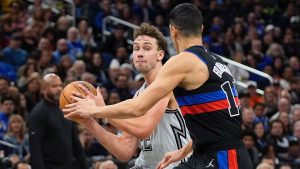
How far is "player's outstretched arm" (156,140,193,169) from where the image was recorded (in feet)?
24.8

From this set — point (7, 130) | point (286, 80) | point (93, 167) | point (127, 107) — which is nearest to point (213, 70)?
point (127, 107)

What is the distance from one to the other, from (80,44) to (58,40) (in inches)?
25.2

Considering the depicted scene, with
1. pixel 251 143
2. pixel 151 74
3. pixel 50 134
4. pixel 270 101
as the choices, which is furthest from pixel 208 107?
pixel 270 101

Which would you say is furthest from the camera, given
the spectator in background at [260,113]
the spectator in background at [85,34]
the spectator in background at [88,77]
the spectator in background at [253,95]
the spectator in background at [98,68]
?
the spectator in background at [85,34]

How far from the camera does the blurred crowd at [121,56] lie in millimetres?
14508

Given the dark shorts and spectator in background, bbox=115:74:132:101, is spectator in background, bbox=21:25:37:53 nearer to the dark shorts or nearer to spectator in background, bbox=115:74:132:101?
spectator in background, bbox=115:74:132:101

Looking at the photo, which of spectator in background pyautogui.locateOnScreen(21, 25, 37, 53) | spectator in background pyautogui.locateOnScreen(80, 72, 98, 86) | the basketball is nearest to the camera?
the basketball

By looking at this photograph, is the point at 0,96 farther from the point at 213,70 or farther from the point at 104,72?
the point at 213,70

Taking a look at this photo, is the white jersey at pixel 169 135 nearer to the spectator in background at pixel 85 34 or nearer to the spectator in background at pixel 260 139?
the spectator in background at pixel 260 139

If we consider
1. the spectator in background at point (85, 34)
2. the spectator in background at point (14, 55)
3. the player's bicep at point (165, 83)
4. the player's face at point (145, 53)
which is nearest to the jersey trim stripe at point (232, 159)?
the player's bicep at point (165, 83)

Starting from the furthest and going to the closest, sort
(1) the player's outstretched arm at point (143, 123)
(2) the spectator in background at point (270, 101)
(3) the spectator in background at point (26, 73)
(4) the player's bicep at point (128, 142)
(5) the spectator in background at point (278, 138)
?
(2) the spectator in background at point (270, 101), (3) the spectator in background at point (26, 73), (5) the spectator in background at point (278, 138), (4) the player's bicep at point (128, 142), (1) the player's outstretched arm at point (143, 123)

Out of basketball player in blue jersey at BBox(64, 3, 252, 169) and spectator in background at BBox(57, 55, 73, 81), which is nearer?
basketball player in blue jersey at BBox(64, 3, 252, 169)

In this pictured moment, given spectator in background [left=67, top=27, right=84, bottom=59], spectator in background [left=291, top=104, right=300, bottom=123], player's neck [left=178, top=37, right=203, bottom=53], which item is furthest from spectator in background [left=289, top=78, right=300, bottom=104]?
player's neck [left=178, top=37, right=203, bottom=53]

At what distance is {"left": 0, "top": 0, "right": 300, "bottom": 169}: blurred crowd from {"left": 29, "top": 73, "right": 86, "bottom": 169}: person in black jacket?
2.13 ft
